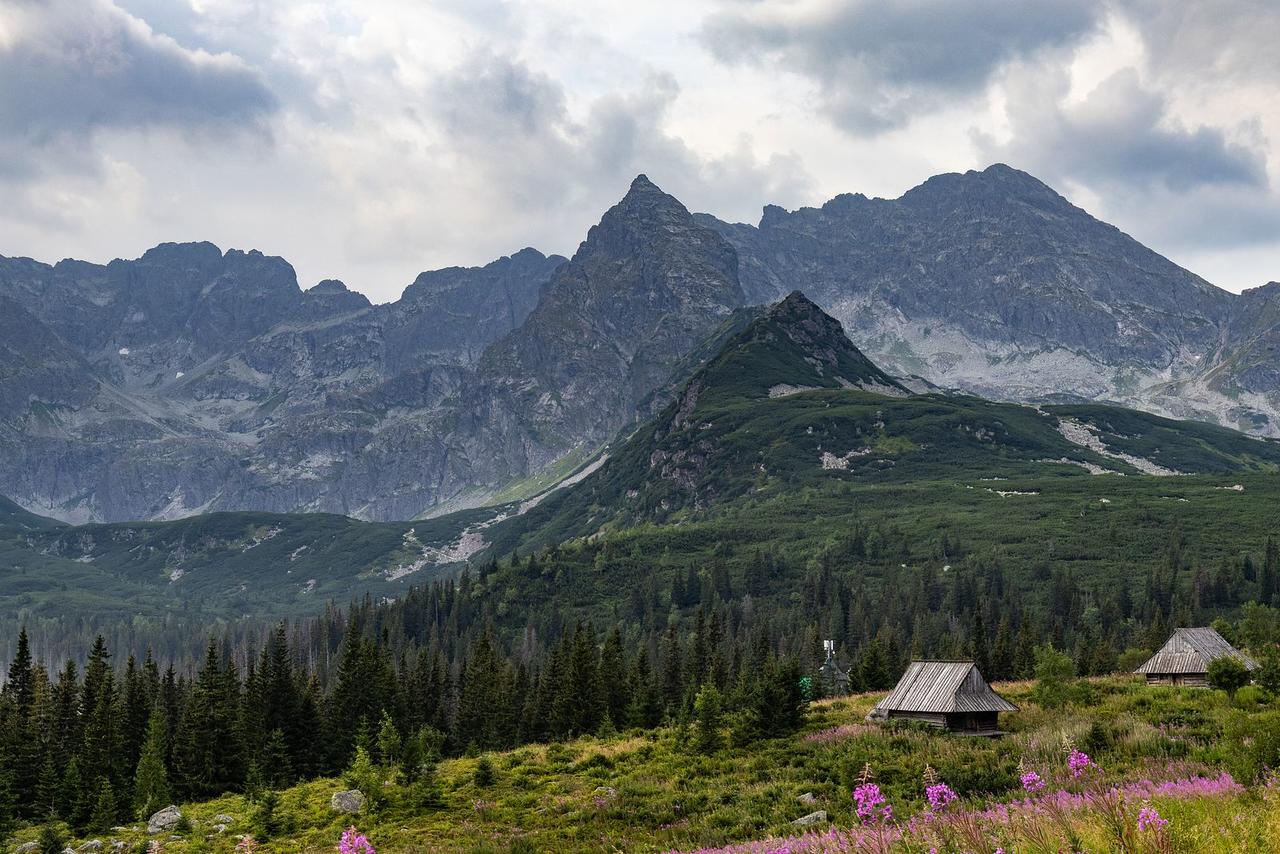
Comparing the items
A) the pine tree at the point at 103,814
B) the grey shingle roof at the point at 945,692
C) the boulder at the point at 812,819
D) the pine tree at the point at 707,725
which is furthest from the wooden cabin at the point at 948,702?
the pine tree at the point at 103,814

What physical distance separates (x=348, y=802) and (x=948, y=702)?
30.6m

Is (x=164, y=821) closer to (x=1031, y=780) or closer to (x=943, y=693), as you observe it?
(x=943, y=693)

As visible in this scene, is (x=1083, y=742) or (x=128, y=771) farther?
(x=128, y=771)

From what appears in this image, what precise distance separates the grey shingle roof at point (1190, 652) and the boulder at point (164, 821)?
61.4 metres

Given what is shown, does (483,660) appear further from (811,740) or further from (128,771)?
(811,740)

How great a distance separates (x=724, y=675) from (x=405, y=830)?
282 feet

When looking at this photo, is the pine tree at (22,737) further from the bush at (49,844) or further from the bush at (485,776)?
the bush at (485,776)

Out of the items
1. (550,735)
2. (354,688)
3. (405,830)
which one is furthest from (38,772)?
(405,830)

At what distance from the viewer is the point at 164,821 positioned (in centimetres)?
5059

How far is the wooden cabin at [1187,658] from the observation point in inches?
2473

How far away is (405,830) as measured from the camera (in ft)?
126

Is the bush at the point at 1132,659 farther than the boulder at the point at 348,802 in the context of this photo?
Yes

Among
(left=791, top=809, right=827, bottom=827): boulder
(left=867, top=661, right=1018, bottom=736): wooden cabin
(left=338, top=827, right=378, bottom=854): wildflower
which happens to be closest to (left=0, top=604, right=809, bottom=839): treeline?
(left=867, top=661, right=1018, bottom=736): wooden cabin

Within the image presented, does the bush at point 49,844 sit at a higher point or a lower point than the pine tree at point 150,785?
higher
